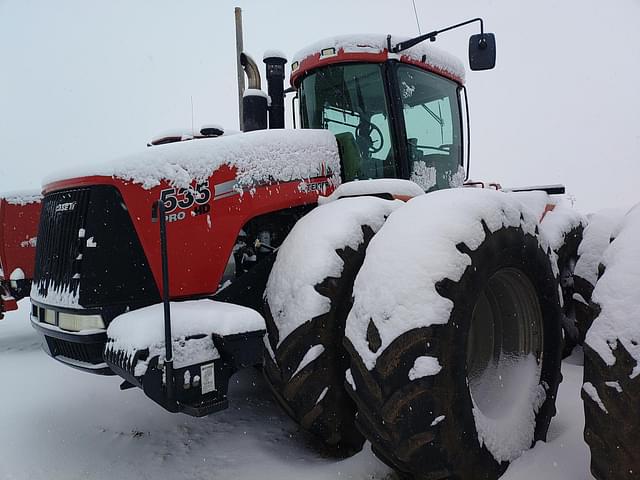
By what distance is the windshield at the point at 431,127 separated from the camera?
3.66 m

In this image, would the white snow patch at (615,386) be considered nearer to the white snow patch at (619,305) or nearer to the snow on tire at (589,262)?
the white snow patch at (619,305)

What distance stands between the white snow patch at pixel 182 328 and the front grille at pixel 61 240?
0.42 m

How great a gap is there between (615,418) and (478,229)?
857mm

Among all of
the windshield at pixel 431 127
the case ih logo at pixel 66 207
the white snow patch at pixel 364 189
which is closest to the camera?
the case ih logo at pixel 66 207

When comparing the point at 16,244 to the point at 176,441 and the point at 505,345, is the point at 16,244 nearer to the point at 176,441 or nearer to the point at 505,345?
the point at 176,441

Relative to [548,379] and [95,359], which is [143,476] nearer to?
[95,359]

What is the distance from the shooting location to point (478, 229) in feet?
7.22

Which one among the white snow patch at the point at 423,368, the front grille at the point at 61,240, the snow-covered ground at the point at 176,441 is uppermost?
the front grille at the point at 61,240

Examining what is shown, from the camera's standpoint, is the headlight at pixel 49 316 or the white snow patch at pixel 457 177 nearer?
the headlight at pixel 49 316

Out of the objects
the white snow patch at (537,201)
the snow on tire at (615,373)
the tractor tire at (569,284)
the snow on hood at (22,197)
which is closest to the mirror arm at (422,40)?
the white snow patch at (537,201)

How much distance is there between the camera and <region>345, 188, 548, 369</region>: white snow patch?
1991mm

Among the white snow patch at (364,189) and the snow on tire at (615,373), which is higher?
the white snow patch at (364,189)

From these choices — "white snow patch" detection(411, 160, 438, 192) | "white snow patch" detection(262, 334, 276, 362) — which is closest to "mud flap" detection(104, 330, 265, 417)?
"white snow patch" detection(262, 334, 276, 362)

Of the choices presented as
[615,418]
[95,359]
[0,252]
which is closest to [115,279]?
[95,359]
